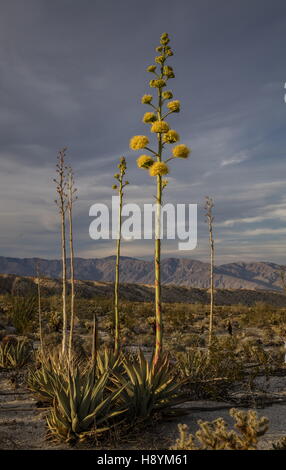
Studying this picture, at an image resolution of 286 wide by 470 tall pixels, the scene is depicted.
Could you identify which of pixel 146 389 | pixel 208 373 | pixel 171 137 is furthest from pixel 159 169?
pixel 208 373

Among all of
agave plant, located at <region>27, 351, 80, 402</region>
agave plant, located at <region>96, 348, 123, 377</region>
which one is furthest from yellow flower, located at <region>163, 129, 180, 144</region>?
agave plant, located at <region>27, 351, 80, 402</region>

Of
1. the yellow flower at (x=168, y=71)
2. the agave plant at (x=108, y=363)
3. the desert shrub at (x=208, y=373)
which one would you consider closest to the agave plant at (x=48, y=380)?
the agave plant at (x=108, y=363)

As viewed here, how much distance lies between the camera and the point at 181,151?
5.80 m

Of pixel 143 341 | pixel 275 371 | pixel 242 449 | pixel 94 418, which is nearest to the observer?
pixel 242 449

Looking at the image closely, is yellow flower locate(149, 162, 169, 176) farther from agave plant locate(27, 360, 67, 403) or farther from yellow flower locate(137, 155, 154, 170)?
agave plant locate(27, 360, 67, 403)

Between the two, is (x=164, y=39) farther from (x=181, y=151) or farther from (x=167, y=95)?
(x=181, y=151)

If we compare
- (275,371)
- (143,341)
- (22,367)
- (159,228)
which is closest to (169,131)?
(159,228)

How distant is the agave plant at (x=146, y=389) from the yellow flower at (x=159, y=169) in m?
2.73

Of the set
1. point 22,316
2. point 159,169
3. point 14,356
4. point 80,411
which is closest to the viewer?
point 80,411

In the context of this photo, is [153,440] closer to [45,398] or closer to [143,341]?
[45,398]

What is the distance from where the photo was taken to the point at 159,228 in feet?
18.3

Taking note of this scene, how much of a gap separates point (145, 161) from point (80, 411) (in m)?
3.66

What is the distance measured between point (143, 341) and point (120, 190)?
7793 millimetres

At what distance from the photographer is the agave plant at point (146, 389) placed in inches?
202
